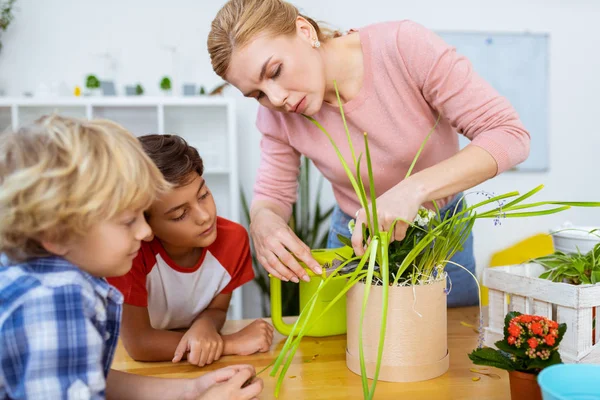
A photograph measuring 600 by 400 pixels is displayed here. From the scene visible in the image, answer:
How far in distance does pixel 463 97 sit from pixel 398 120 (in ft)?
0.60

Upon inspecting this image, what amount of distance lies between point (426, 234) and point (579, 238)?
385 mm

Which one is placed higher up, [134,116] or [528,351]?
[134,116]

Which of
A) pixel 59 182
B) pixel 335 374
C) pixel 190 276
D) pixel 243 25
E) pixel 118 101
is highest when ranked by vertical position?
pixel 118 101

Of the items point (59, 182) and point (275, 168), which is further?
point (275, 168)

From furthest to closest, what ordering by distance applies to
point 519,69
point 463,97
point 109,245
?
point 519,69 → point 463,97 → point 109,245

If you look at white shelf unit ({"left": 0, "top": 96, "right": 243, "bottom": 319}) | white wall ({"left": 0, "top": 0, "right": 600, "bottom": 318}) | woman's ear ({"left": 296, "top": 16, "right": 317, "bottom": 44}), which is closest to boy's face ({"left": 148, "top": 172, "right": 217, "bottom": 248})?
woman's ear ({"left": 296, "top": 16, "right": 317, "bottom": 44})

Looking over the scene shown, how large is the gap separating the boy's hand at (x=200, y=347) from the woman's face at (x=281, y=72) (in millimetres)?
503

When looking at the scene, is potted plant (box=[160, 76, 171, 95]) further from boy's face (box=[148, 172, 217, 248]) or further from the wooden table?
the wooden table

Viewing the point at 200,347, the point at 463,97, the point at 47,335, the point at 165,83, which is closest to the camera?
the point at 47,335

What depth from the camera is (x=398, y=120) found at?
1300 mm

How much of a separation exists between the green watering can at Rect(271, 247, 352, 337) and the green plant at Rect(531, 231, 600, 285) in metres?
0.39

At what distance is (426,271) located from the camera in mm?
942

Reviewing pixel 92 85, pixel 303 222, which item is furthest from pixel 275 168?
pixel 92 85

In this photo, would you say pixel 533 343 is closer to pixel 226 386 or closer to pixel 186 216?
pixel 226 386
